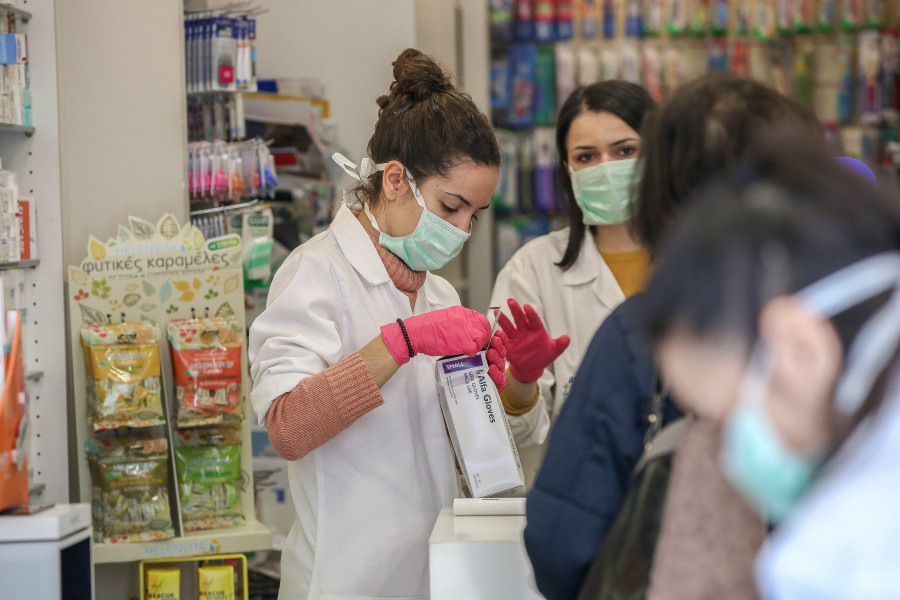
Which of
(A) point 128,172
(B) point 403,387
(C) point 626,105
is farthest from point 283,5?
(B) point 403,387

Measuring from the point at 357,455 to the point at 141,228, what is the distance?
1354mm

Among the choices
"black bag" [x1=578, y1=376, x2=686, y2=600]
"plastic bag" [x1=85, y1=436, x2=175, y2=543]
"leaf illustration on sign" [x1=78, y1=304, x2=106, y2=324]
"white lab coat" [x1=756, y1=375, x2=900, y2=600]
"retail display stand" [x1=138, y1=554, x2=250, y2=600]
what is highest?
"leaf illustration on sign" [x1=78, y1=304, x2=106, y2=324]

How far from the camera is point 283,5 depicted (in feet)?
15.1

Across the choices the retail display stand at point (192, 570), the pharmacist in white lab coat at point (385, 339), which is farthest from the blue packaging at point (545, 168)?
the pharmacist in white lab coat at point (385, 339)

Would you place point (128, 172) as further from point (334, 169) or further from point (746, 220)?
point (746, 220)

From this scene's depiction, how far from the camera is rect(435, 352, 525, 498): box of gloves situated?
6.09 feet

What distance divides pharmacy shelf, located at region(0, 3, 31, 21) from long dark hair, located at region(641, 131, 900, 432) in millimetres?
2644

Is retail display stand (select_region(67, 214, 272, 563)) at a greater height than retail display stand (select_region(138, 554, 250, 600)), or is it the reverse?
retail display stand (select_region(67, 214, 272, 563))

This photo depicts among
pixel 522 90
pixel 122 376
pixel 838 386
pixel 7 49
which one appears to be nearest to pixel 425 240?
pixel 122 376

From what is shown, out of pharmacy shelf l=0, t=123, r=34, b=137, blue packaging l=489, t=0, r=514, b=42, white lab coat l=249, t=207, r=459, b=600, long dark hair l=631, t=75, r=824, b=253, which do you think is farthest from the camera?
blue packaging l=489, t=0, r=514, b=42

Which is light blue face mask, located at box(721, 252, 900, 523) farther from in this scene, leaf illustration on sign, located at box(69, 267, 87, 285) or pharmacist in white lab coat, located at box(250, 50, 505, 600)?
leaf illustration on sign, located at box(69, 267, 87, 285)

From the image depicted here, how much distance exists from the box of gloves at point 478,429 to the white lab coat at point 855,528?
1183 mm

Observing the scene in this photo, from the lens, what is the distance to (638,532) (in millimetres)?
1022

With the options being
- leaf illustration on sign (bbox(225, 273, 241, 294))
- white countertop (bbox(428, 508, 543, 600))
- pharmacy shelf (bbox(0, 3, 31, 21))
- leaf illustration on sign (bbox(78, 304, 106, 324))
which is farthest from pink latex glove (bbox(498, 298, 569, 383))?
pharmacy shelf (bbox(0, 3, 31, 21))
